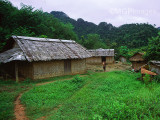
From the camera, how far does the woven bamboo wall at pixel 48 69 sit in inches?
375

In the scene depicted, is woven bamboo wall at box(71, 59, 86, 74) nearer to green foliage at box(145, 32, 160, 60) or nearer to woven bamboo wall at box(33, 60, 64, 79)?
woven bamboo wall at box(33, 60, 64, 79)

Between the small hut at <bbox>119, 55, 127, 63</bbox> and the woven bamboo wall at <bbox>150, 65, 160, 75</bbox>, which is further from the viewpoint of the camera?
the small hut at <bbox>119, 55, 127, 63</bbox>

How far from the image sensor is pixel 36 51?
9.66 meters

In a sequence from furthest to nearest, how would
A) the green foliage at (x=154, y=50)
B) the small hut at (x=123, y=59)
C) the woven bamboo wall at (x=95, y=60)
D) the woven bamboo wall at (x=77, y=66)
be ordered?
the small hut at (x=123, y=59)
the woven bamboo wall at (x=95, y=60)
the woven bamboo wall at (x=77, y=66)
the green foliage at (x=154, y=50)

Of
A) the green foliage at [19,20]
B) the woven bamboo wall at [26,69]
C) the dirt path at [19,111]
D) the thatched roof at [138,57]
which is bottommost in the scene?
the dirt path at [19,111]

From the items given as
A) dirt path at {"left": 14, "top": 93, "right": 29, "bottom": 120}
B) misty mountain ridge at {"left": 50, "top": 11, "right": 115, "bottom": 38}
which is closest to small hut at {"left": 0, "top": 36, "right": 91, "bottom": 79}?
dirt path at {"left": 14, "top": 93, "right": 29, "bottom": 120}

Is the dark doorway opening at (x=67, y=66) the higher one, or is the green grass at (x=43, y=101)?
the dark doorway opening at (x=67, y=66)

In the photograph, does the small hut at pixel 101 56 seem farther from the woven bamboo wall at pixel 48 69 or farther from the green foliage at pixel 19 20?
the woven bamboo wall at pixel 48 69

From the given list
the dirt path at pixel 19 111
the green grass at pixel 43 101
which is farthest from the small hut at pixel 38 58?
the dirt path at pixel 19 111

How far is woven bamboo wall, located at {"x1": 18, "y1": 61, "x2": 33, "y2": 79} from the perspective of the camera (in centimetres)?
952

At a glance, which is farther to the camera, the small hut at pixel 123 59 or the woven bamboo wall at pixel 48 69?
the small hut at pixel 123 59

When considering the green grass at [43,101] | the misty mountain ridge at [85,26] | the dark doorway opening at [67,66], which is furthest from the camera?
the misty mountain ridge at [85,26]

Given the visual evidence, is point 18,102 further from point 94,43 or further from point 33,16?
point 94,43

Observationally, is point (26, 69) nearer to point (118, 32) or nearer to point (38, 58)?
point (38, 58)
